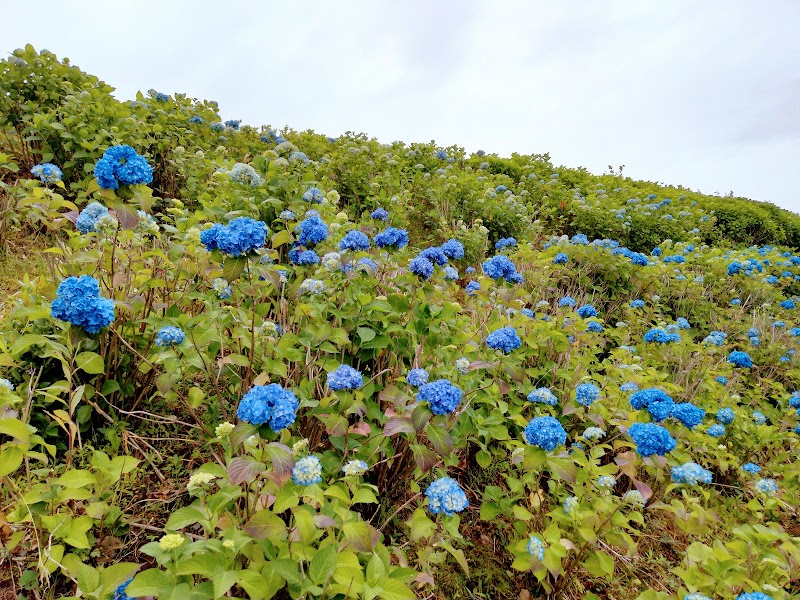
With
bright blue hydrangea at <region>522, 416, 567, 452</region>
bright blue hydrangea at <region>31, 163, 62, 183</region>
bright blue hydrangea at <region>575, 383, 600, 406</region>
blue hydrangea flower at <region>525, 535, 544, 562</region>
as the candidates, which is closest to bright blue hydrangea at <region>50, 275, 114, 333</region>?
bright blue hydrangea at <region>31, 163, 62, 183</region>

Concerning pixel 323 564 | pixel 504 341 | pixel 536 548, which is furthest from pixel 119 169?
pixel 536 548

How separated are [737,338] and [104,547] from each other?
20.7 feet

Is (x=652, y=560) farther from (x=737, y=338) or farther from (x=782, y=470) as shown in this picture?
(x=737, y=338)

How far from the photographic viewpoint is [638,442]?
2.07 m

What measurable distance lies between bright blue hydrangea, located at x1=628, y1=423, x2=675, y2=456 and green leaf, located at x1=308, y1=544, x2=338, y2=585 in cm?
143

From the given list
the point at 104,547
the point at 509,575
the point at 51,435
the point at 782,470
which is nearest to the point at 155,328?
the point at 51,435

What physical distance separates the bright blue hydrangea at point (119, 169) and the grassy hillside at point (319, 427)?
1cm

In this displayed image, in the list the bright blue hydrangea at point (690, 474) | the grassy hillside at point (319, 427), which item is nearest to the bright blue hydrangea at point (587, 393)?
the grassy hillside at point (319, 427)

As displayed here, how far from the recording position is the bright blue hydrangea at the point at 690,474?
6.98ft

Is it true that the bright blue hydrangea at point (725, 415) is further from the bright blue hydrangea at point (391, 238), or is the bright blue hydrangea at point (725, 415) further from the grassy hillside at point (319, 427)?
the bright blue hydrangea at point (391, 238)

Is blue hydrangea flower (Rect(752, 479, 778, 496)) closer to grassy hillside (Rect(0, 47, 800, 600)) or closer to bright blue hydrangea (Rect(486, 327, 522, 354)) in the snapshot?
grassy hillside (Rect(0, 47, 800, 600))

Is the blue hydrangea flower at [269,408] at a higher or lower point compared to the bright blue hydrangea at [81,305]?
lower

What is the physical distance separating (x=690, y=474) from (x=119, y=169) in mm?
2965

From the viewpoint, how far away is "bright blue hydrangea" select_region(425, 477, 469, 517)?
1722 millimetres
